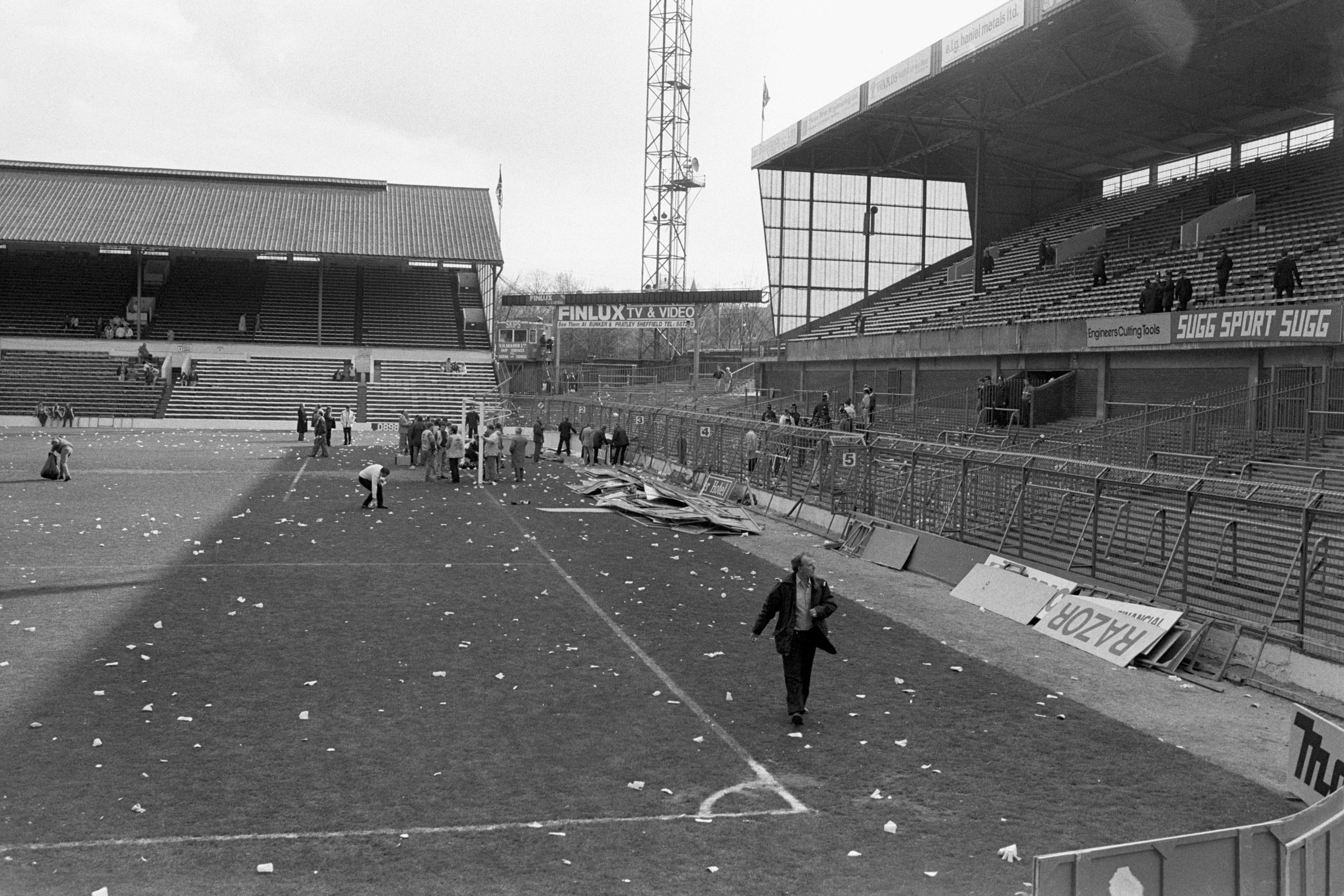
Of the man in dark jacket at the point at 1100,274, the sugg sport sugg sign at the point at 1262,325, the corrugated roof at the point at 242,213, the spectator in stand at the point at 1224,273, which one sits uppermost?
the corrugated roof at the point at 242,213

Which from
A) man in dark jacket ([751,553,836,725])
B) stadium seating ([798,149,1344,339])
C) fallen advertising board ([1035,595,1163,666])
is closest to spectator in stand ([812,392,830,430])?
stadium seating ([798,149,1344,339])

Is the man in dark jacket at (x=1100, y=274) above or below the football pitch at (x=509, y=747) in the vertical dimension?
above

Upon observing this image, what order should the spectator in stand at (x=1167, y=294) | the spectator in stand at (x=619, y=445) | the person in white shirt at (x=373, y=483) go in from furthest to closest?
the spectator in stand at (x=619, y=445), the spectator in stand at (x=1167, y=294), the person in white shirt at (x=373, y=483)

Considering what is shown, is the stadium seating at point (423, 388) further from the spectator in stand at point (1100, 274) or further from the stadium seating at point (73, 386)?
the spectator in stand at point (1100, 274)

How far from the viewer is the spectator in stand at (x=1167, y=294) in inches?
1238

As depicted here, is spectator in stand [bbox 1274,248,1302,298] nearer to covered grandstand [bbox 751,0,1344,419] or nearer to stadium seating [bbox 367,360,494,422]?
covered grandstand [bbox 751,0,1344,419]

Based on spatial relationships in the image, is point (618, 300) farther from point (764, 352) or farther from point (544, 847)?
point (544, 847)

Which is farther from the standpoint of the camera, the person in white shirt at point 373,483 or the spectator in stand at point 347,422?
the spectator in stand at point 347,422

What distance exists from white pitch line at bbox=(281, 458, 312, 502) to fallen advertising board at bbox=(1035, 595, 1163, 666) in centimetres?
1902

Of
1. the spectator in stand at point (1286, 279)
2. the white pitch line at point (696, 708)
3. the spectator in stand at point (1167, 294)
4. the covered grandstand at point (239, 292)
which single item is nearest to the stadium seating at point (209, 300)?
the covered grandstand at point (239, 292)

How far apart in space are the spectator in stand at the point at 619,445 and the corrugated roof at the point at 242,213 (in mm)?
33268

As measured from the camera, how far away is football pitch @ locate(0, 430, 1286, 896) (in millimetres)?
7902

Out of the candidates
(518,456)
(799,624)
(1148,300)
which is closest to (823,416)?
(518,456)

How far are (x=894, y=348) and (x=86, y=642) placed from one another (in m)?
34.4
